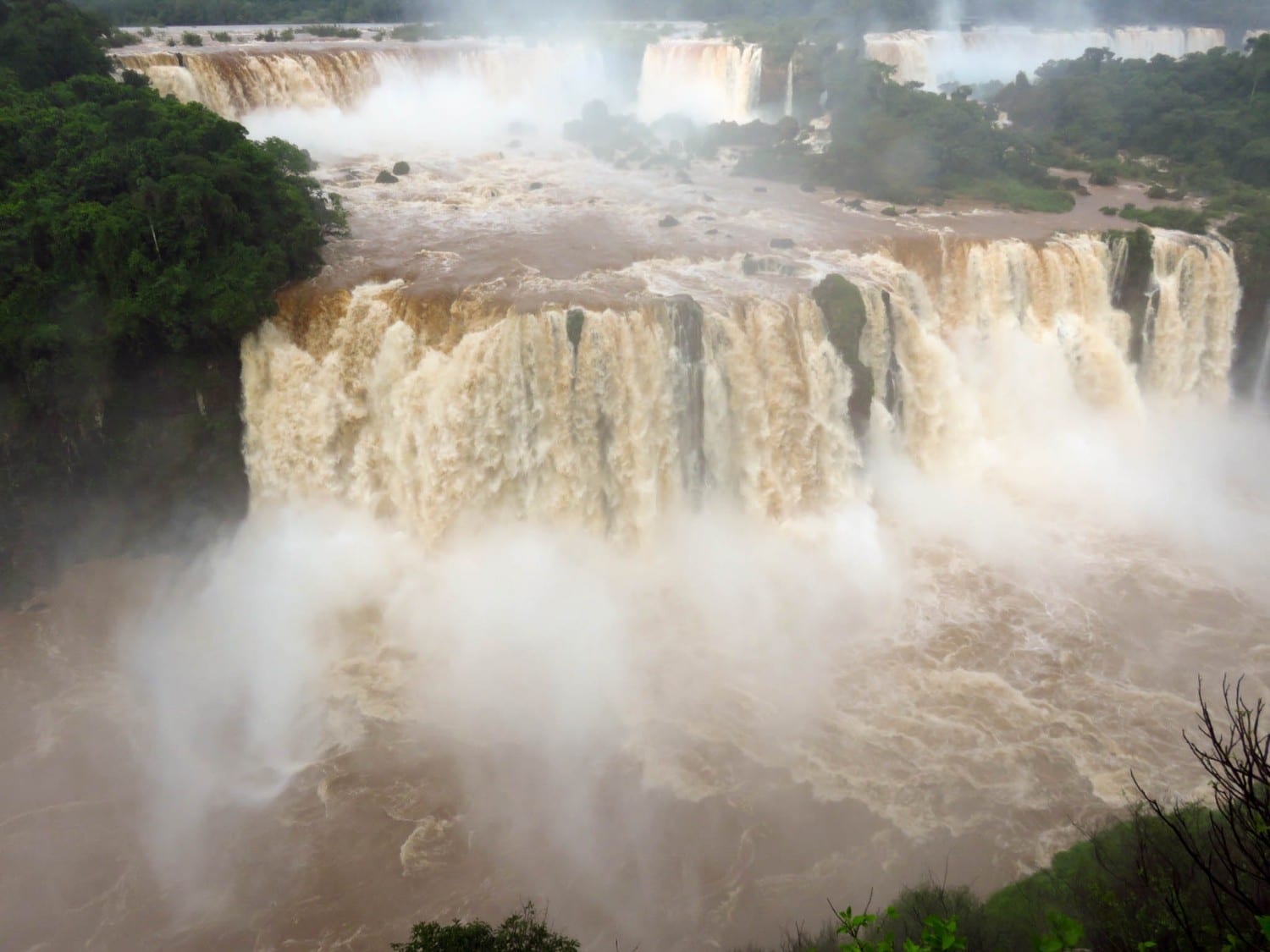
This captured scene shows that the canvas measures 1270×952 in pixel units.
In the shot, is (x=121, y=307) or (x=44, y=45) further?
(x=44, y=45)

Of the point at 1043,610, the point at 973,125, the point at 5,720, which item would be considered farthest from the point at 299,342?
the point at 973,125

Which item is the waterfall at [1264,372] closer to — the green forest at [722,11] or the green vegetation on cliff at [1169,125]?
the green vegetation on cliff at [1169,125]

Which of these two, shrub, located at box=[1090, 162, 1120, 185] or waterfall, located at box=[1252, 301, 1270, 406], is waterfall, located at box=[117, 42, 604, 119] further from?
waterfall, located at box=[1252, 301, 1270, 406]

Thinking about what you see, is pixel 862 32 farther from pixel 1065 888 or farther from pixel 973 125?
pixel 1065 888

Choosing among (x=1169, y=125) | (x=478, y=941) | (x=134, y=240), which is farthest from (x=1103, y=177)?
(x=478, y=941)

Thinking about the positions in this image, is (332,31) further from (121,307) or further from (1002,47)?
(1002,47)
